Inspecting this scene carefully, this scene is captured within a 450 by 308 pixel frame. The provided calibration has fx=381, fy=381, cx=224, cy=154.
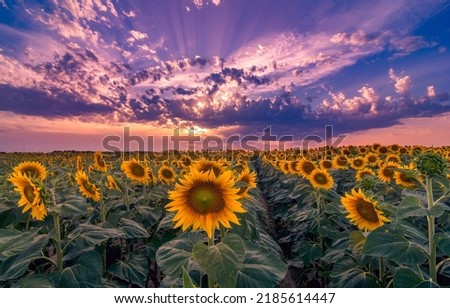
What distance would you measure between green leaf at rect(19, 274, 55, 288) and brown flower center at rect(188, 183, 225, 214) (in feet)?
4.21

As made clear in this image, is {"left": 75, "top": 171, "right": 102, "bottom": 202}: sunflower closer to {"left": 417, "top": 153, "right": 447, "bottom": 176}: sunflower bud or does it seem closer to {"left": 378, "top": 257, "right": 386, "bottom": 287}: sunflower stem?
{"left": 378, "top": 257, "right": 386, "bottom": 287}: sunflower stem

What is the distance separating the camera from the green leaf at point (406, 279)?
9.83 feet

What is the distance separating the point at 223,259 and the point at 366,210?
229 centimetres

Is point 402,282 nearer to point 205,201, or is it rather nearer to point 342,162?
point 205,201

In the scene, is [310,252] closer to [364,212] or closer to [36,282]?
[364,212]

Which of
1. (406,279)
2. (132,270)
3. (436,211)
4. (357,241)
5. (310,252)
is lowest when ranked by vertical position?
(310,252)

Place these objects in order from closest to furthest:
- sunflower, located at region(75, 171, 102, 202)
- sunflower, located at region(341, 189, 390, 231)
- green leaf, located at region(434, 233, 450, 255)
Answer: green leaf, located at region(434, 233, 450, 255) < sunflower, located at region(341, 189, 390, 231) < sunflower, located at region(75, 171, 102, 202)

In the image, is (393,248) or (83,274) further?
(83,274)

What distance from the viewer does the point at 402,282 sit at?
3.01 m

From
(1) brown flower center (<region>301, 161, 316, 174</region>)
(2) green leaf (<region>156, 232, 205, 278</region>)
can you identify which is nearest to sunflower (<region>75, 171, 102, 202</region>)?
(2) green leaf (<region>156, 232, 205, 278</region>)

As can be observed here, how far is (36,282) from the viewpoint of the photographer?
3.02m

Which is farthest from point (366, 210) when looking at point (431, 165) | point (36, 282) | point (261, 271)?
Result: point (36, 282)

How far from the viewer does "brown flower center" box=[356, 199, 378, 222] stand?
13.7ft
